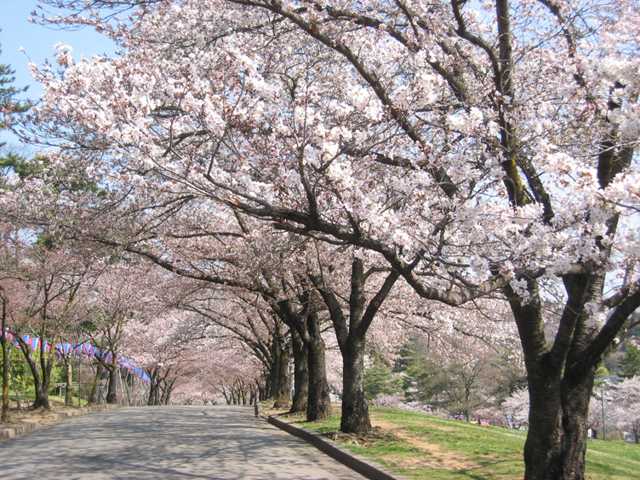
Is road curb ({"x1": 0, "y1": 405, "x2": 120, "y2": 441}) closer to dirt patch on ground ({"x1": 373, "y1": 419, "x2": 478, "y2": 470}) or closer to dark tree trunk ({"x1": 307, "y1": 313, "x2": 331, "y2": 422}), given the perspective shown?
dark tree trunk ({"x1": 307, "y1": 313, "x2": 331, "y2": 422})

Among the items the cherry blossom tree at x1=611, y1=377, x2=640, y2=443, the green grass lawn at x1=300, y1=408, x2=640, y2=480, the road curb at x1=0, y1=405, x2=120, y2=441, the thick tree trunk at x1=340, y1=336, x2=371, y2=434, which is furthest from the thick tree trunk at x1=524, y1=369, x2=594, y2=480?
the cherry blossom tree at x1=611, y1=377, x2=640, y2=443

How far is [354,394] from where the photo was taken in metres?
14.1

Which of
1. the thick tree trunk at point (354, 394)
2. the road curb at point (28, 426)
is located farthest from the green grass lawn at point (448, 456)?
the road curb at point (28, 426)

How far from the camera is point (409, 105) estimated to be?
8.46 meters

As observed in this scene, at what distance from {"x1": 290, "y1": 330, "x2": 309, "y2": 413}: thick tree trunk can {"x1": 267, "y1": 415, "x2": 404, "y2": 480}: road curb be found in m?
4.18

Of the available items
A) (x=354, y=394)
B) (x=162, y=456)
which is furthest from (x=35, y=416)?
(x=354, y=394)

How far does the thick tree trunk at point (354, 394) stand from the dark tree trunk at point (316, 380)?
9.83ft

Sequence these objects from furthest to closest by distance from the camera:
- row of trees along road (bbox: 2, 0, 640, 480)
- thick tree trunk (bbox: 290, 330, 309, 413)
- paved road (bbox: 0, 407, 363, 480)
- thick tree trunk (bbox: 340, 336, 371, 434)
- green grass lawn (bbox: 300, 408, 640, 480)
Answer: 1. thick tree trunk (bbox: 290, 330, 309, 413)
2. thick tree trunk (bbox: 340, 336, 371, 434)
3. paved road (bbox: 0, 407, 363, 480)
4. green grass lawn (bbox: 300, 408, 640, 480)
5. row of trees along road (bbox: 2, 0, 640, 480)

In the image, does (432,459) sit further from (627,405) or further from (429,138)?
(627,405)

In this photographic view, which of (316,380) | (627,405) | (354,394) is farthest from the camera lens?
(627,405)

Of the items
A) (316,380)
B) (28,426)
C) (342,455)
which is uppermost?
(316,380)

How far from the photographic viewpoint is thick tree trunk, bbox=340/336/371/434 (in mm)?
13758

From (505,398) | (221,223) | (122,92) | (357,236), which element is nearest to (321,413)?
(221,223)

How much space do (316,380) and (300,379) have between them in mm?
4437
